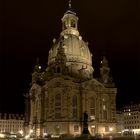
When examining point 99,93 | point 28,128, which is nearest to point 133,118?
point 99,93

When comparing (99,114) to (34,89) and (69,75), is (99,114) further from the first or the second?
(34,89)

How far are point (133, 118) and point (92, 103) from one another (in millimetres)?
38382

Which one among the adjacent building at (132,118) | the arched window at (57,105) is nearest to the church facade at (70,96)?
the arched window at (57,105)

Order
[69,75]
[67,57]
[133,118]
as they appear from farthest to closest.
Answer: [133,118] → [67,57] → [69,75]

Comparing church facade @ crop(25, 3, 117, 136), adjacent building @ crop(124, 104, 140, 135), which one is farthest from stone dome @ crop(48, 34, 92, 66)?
adjacent building @ crop(124, 104, 140, 135)

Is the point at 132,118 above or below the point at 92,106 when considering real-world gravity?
below

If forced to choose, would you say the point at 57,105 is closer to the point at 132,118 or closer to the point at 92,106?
the point at 92,106

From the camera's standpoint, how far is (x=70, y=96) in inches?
3939

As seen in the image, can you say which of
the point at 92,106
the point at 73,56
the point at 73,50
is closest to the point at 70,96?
the point at 92,106

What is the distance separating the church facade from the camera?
97688 millimetres

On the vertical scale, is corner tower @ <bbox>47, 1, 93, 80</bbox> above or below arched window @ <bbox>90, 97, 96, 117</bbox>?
above

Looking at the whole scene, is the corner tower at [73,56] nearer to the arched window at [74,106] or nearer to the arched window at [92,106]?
the arched window at [92,106]

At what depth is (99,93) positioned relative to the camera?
344 ft

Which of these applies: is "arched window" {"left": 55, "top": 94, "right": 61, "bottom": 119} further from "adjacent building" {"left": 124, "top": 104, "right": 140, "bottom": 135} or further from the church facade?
"adjacent building" {"left": 124, "top": 104, "right": 140, "bottom": 135}
